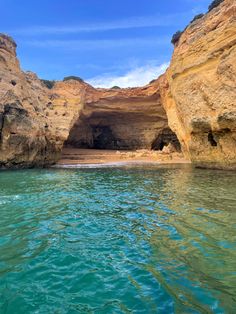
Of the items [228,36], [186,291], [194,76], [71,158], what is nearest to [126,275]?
[186,291]

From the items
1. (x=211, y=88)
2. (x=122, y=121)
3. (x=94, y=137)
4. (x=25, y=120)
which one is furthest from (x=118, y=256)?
(x=94, y=137)

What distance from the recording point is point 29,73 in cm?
3409

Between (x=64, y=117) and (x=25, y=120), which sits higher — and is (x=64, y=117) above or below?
above

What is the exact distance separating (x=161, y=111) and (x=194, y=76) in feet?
64.9

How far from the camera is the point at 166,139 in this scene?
147ft

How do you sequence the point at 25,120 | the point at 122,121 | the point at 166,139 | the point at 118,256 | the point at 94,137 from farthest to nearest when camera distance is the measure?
1. the point at 94,137
2. the point at 122,121
3. the point at 166,139
4. the point at 25,120
5. the point at 118,256

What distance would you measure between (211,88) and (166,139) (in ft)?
84.1

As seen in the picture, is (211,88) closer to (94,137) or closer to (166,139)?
(166,139)

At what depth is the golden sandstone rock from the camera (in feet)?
60.7

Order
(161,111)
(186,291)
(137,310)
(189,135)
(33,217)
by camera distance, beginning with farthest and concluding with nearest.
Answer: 1. (161,111)
2. (189,135)
3. (33,217)
4. (186,291)
5. (137,310)

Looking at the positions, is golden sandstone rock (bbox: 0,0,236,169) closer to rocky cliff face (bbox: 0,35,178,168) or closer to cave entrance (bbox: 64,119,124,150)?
rocky cliff face (bbox: 0,35,178,168)

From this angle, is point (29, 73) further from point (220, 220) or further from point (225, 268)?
point (225, 268)

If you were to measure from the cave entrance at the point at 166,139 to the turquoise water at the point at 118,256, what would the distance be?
3366 cm

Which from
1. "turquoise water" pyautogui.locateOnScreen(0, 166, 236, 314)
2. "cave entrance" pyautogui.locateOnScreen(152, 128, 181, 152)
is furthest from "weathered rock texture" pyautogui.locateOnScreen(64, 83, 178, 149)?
"turquoise water" pyautogui.locateOnScreen(0, 166, 236, 314)
